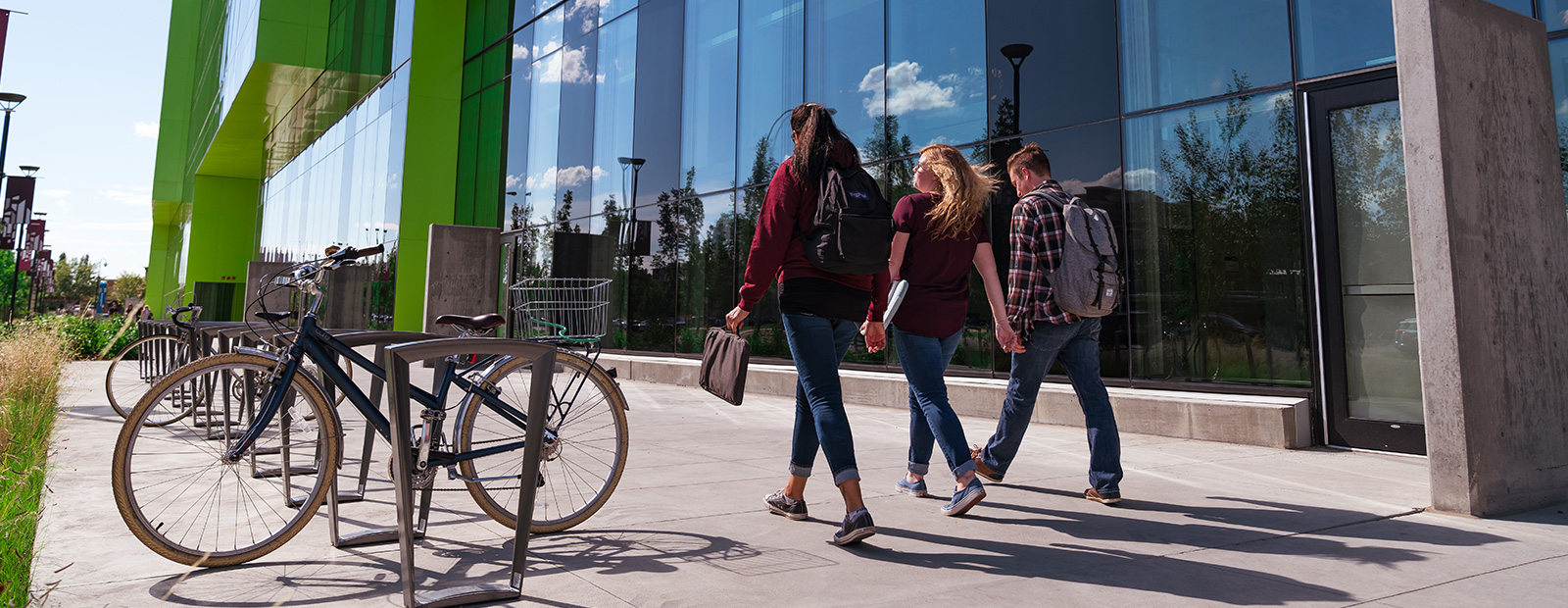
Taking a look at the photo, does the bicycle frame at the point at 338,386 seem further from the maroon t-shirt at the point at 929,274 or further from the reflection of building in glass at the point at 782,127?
the reflection of building in glass at the point at 782,127

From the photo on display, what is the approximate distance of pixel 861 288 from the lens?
13.1 ft

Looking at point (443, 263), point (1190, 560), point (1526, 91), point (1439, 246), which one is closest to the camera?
point (1190, 560)

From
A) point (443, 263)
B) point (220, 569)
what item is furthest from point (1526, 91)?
point (443, 263)

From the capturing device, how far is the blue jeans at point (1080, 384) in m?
4.68

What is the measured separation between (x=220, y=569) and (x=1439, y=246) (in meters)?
5.30

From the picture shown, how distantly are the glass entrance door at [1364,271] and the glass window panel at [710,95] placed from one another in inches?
340

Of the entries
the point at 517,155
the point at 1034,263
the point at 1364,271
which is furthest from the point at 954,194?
the point at 517,155

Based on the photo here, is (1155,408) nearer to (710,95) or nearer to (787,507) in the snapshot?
(787,507)

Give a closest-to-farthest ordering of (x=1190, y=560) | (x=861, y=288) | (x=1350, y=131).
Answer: (x=1190, y=560) → (x=861, y=288) → (x=1350, y=131)

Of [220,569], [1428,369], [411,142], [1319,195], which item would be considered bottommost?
[220,569]

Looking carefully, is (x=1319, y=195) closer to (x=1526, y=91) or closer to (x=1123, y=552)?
(x=1526, y=91)

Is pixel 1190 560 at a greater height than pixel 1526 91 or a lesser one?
lesser

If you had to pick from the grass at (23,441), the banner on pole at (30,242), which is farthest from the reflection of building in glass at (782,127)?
the banner on pole at (30,242)

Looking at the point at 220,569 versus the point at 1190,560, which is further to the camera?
the point at 1190,560
